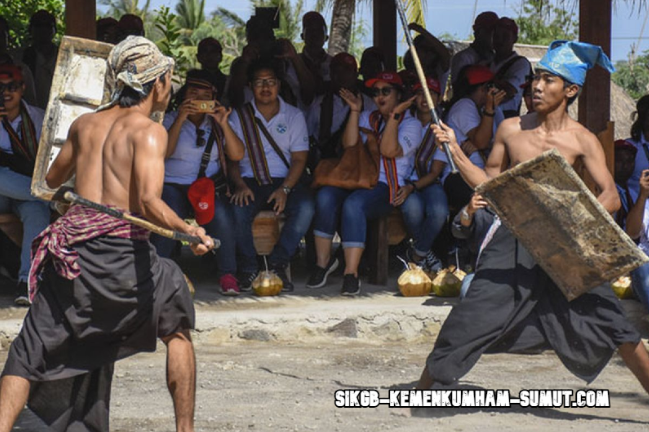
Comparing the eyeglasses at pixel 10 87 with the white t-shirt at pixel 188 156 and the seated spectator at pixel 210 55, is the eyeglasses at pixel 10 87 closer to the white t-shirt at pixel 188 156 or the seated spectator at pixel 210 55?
the white t-shirt at pixel 188 156

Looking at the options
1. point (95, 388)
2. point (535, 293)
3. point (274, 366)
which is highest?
point (535, 293)

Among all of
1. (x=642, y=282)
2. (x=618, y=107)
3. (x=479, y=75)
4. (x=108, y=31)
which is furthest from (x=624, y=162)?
(x=618, y=107)

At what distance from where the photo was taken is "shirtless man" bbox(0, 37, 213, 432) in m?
4.81

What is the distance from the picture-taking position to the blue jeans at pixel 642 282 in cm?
809

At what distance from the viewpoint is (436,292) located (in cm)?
891

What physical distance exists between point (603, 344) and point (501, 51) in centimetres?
484

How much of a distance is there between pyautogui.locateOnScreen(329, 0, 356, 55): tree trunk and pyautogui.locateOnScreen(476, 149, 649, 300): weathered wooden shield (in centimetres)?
509

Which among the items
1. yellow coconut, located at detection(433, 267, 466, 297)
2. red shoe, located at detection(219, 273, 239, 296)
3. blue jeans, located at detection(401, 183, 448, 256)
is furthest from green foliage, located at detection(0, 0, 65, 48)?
yellow coconut, located at detection(433, 267, 466, 297)

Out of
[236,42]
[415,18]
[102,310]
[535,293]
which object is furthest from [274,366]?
[236,42]

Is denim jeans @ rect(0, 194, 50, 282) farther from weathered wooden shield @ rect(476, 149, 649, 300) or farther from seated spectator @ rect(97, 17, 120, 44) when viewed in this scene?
weathered wooden shield @ rect(476, 149, 649, 300)

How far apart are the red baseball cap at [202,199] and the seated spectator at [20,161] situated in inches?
41.1

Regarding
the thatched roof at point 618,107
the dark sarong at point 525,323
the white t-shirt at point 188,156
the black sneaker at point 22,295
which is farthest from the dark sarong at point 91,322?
the thatched roof at point 618,107

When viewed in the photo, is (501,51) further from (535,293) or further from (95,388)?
(95,388)

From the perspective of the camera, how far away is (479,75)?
9.52 m
